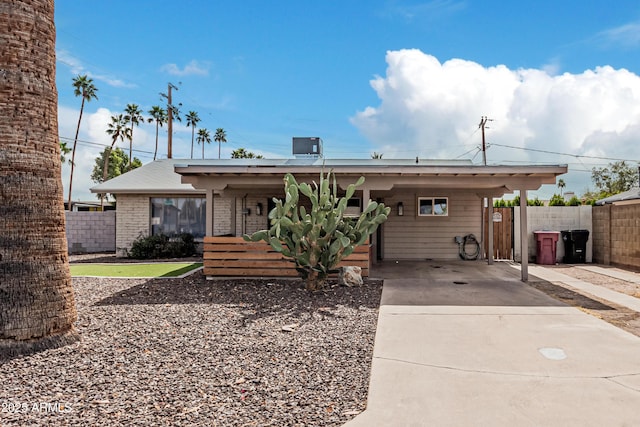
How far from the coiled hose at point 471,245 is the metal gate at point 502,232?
0.37m

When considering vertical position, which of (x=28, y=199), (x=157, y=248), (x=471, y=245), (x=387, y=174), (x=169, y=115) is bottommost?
(x=157, y=248)

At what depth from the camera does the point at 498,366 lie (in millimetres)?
3709

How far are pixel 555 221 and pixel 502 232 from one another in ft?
5.44

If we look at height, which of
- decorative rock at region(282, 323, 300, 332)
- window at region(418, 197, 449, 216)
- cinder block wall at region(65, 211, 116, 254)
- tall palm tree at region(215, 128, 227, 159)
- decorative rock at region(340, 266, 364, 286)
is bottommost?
decorative rock at region(282, 323, 300, 332)

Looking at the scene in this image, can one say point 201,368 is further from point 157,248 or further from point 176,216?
point 176,216

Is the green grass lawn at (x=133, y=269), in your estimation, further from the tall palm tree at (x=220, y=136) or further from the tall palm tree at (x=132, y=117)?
the tall palm tree at (x=220, y=136)

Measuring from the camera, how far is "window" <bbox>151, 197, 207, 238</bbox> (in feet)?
45.6

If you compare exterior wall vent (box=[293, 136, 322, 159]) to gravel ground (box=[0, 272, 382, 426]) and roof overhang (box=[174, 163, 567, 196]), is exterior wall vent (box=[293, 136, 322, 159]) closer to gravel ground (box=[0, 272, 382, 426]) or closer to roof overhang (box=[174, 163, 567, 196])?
roof overhang (box=[174, 163, 567, 196])

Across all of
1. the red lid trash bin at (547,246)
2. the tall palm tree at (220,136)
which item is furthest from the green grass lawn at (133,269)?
the tall palm tree at (220,136)

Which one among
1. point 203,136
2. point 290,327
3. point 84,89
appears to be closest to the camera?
point 290,327

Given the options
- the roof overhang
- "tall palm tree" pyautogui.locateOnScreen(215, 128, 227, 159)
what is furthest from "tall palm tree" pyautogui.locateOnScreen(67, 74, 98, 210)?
the roof overhang

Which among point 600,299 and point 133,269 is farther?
point 133,269

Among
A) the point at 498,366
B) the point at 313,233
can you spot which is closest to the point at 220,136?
the point at 313,233

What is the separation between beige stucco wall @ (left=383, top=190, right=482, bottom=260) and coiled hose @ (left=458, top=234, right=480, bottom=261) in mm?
136
